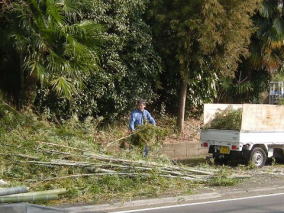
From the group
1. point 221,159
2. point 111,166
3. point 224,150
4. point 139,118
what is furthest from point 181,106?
point 111,166

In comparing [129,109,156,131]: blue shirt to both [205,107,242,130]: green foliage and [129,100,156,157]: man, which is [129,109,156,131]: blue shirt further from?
[205,107,242,130]: green foliage

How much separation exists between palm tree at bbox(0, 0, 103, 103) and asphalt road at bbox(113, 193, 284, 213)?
241 inches

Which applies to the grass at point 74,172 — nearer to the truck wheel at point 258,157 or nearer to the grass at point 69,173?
the grass at point 69,173

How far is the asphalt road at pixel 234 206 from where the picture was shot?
34.9 feet

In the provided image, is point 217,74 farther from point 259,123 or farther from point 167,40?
point 259,123

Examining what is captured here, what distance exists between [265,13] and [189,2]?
4413 millimetres

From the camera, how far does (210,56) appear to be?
66.2 feet

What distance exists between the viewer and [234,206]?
11.1 m

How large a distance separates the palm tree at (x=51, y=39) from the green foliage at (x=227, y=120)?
3679mm

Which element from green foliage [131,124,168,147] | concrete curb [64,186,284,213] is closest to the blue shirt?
green foliage [131,124,168,147]

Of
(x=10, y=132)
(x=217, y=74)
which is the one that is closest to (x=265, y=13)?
(x=217, y=74)

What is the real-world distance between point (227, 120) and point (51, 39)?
5208 millimetres

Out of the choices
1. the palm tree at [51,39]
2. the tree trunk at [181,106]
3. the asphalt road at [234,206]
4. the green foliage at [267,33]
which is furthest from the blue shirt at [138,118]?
the green foliage at [267,33]

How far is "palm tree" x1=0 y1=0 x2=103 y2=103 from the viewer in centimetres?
1546
